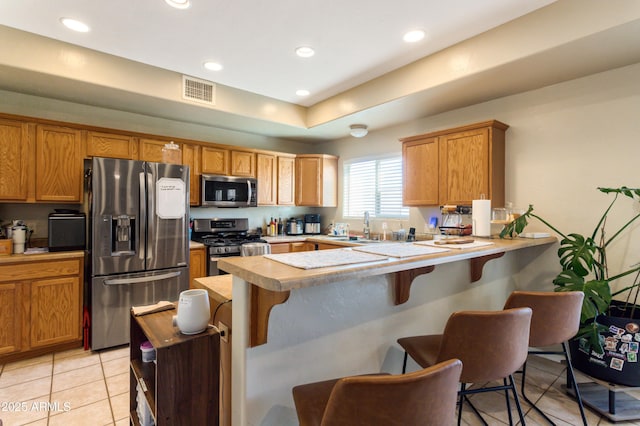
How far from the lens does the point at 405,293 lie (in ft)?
5.85

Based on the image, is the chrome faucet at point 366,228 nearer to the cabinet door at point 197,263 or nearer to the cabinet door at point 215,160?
the cabinet door at point 215,160

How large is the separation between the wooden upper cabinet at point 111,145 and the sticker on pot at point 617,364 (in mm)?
4671

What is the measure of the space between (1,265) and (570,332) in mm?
4261

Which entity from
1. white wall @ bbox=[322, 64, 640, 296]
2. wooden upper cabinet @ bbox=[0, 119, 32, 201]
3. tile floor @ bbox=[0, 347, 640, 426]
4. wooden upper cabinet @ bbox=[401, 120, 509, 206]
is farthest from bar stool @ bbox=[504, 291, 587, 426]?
wooden upper cabinet @ bbox=[0, 119, 32, 201]

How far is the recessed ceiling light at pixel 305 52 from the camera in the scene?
2760mm

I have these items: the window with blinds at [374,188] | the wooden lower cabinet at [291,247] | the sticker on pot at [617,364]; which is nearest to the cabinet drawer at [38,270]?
the wooden lower cabinet at [291,247]

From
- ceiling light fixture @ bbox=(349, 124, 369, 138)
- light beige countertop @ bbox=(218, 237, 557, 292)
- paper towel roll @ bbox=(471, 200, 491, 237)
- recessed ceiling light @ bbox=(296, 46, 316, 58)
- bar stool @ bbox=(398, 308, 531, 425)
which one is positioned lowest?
bar stool @ bbox=(398, 308, 531, 425)

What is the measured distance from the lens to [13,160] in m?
2.93

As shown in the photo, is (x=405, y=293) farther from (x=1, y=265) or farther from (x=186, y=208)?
(x=1, y=265)

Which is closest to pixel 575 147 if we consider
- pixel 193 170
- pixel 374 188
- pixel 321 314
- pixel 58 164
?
pixel 374 188

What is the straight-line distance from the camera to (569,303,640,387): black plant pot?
81.1 inches

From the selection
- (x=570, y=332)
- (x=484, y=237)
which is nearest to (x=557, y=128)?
(x=484, y=237)

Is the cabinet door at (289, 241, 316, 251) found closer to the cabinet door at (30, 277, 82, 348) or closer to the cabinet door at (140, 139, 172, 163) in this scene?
the cabinet door at (140, 139, 172, 163)

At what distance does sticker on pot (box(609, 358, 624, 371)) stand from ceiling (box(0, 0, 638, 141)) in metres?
2.17
